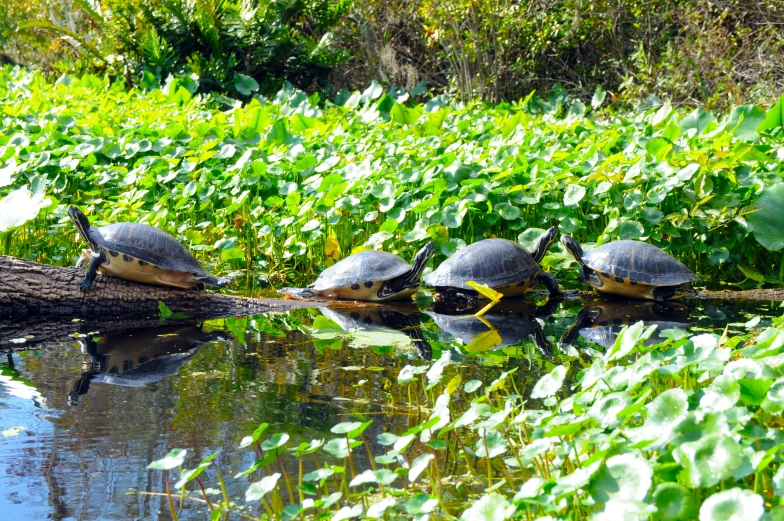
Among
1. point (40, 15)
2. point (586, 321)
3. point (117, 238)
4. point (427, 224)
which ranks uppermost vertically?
point (40, 15)

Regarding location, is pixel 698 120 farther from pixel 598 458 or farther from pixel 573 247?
pixel 598 458

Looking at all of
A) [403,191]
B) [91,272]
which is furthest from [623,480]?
[403,191]

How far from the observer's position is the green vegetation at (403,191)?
560 cm

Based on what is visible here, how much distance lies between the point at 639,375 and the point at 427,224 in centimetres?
361

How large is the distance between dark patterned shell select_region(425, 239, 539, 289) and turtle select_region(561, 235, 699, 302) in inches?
13.9

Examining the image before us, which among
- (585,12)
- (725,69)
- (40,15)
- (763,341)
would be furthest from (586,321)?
(40,15)

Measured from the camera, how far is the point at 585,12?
1254cm

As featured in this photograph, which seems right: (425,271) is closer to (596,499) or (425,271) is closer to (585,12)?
(596,499)

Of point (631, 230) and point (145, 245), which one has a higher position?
point (145, 245)

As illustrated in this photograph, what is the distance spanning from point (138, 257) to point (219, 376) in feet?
4.89

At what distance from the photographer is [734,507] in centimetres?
147

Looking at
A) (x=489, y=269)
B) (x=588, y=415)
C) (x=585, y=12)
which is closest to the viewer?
(x=588, y=415)

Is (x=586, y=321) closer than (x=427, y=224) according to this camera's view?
Yes

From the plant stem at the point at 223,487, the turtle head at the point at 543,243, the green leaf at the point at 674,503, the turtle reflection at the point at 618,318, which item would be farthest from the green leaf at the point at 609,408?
the turtle head at the point at 543,243
